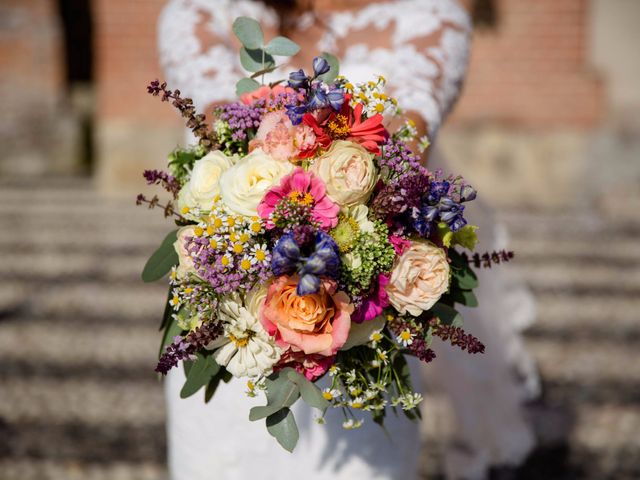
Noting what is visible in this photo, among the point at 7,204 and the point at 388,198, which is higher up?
the point at 7,204

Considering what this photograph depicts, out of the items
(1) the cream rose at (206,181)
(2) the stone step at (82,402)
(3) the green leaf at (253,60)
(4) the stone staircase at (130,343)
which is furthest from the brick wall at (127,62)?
(1) the cream rose at (206,181)

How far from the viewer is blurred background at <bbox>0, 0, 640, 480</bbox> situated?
345 cm

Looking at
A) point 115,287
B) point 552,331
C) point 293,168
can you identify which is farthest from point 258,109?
point 115,287

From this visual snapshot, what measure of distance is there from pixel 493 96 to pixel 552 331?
331cm

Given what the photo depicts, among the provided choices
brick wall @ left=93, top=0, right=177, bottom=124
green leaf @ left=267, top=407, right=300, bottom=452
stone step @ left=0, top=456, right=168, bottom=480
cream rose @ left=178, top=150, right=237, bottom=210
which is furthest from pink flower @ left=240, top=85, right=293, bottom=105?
brick wall @ left=93, top=0, right=177, bottom=124

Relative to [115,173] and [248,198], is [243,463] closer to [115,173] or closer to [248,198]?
[248,198]

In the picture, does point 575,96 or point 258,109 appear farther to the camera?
point 575,96

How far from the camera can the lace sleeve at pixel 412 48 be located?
177 cm

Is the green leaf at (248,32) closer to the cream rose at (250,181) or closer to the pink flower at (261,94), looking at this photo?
the pink flower at (261,94)

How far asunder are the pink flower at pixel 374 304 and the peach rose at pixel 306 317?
4 centimetres

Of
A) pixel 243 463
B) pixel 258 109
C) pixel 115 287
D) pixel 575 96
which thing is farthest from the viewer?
pixel 575 96

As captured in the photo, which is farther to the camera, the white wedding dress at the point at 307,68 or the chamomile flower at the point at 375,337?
the white wedding dress at the point at 307,68

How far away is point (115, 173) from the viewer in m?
7.56

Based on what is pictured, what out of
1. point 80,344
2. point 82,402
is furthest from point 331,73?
point 80,344
